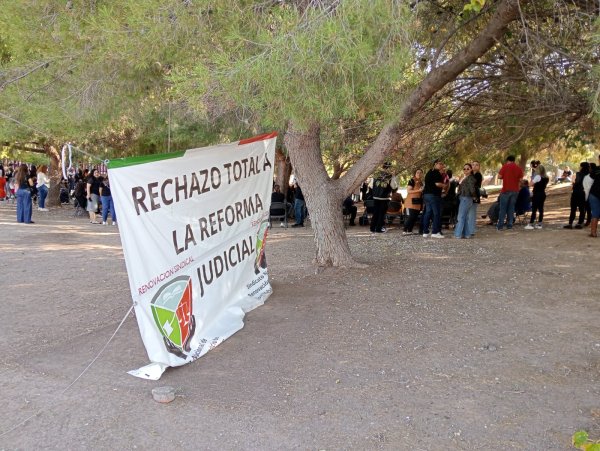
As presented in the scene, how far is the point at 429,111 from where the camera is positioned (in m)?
9.47

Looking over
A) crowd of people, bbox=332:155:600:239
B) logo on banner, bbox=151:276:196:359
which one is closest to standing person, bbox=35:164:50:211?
crowd of people, bbox=332:155:600:239

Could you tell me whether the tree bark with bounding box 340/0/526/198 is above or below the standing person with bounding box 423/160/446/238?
above

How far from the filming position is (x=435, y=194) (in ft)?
39.6

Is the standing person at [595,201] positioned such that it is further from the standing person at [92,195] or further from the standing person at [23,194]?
the standing person at [23,194]

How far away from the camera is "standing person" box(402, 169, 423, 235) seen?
509 inches

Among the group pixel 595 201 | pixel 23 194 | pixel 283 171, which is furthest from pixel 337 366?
pixel 283 171

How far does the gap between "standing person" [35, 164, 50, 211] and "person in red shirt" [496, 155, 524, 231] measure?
560 inches

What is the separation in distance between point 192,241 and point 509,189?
9.62 metres

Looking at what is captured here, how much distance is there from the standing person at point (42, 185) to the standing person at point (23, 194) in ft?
9.61

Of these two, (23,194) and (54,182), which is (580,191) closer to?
(23,194)

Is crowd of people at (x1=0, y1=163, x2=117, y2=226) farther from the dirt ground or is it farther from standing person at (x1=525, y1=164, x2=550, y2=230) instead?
standing person at (x1=525, y1=164, x2=550, y2=230)

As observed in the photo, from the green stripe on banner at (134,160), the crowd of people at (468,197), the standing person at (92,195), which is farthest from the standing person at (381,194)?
the standing person at (92,195)

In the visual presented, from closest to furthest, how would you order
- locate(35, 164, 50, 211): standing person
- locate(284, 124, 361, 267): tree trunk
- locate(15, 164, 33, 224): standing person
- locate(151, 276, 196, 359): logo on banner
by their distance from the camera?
locate(151, 276, 196, 359): logo on banner < locate(284, 124, 361, 267): tree trunk < locate(15, 164, 33, 224): standing person < locate(35, 164, 50, 211): standing person

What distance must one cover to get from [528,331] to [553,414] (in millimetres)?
1875
